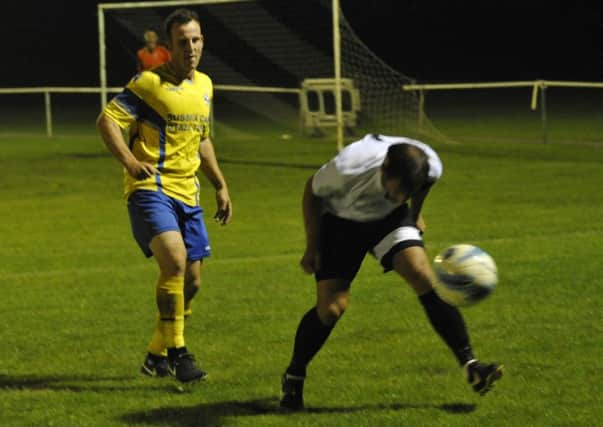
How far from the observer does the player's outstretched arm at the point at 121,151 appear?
6980 millimetres

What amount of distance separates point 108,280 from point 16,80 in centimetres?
3168

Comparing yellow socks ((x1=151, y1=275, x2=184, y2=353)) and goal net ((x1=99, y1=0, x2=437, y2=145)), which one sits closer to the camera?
yellow socks ((x1=151, y1=275, x2=184, y2=353))

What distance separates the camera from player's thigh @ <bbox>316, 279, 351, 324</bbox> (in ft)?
20.9

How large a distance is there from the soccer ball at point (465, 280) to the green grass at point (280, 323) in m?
0.53

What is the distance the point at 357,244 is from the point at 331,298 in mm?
291

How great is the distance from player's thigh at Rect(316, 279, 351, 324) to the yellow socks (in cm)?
110

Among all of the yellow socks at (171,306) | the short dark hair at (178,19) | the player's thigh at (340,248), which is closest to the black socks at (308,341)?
the player's thigh at (340,248)

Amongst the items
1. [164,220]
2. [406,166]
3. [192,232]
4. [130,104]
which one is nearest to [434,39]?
[192,232]

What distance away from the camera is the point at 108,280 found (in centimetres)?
1072

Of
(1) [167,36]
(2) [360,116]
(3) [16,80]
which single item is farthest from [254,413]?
(3) [16,80]

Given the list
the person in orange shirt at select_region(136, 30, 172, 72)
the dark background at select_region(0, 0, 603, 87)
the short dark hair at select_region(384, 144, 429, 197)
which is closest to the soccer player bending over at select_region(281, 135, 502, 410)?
the short dark hair at select_region(384, 144, 429, 197)

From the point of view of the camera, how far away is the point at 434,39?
46594 millimetres

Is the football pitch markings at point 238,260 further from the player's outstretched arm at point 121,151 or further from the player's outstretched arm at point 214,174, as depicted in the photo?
the player's outstretched arm at point 121,151

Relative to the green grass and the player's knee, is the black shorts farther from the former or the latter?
the green grass
